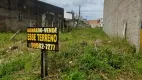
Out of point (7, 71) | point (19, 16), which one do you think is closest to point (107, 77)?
point (7, 71)

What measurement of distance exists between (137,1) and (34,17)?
80.3 feet

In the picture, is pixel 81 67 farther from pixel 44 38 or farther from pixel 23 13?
pixel 23 13

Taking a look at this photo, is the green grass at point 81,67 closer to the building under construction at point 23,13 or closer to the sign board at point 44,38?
the sign board at point 44,38

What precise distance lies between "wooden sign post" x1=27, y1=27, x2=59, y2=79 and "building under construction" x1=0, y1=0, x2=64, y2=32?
20192mm

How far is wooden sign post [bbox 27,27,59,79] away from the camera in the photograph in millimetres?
5828

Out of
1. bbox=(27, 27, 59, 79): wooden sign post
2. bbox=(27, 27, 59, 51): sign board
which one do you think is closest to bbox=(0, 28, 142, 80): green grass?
bbox=(27, 27, 59, 79): wooden sign post

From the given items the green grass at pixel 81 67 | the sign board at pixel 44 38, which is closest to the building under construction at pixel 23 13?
the green grass at pixel 81 67

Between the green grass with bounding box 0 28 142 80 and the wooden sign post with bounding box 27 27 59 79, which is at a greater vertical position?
the wooden sign post with bounding box 27 27 59 79

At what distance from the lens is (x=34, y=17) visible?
3297 cm

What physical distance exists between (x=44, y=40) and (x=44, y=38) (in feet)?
0.16

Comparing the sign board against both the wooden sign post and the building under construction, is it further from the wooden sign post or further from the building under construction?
the building under construction

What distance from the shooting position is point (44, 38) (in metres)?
6.05

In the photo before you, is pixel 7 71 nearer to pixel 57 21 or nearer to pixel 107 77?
pixel 107 77

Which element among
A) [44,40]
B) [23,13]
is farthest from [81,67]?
[23,13]
